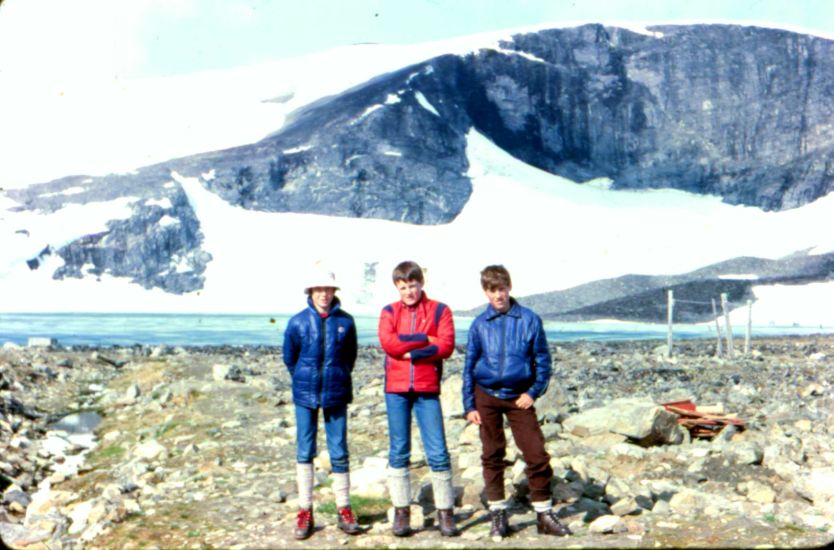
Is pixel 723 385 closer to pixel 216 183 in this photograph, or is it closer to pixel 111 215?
pixel 111 215

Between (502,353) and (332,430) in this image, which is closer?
(502,353)

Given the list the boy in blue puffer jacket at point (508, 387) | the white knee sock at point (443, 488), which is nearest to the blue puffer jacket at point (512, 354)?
the boy in blue puffer jacket at point (508, 387)

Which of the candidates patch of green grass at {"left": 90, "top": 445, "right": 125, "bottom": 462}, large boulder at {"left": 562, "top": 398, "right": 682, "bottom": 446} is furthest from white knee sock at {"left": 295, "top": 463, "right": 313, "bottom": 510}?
patch of green grass at {"left": 90, "top": 445, "right": 125, "bottom": 462}

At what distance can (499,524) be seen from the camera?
18.6 feet

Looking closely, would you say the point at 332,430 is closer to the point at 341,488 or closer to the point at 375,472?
the point at 341,488

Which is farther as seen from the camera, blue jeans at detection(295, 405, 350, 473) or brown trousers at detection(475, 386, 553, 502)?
blue jeans at detection(295, 405, 350, 473)

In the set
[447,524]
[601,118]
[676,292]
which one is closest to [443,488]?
[447,524]

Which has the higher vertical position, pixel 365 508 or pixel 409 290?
pixel 409 290

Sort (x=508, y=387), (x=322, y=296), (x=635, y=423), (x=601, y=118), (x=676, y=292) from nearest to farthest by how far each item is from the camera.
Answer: (x=508, y=387) < (x=322, y=296) < (x=635, y=423) < (x=676, y=292) < (x=601, y=118)

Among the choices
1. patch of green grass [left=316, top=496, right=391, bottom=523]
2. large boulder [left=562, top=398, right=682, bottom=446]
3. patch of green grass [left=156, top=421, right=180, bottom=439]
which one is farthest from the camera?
patch of green grass [left=156, top=421, right=180, bottom=439]

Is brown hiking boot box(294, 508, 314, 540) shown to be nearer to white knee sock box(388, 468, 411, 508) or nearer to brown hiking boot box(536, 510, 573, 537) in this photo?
white knee sock box(388, 468, 411, 508)

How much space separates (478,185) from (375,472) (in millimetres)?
104693

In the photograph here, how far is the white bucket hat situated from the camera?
19.3 ft

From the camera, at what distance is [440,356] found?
5730 mm
